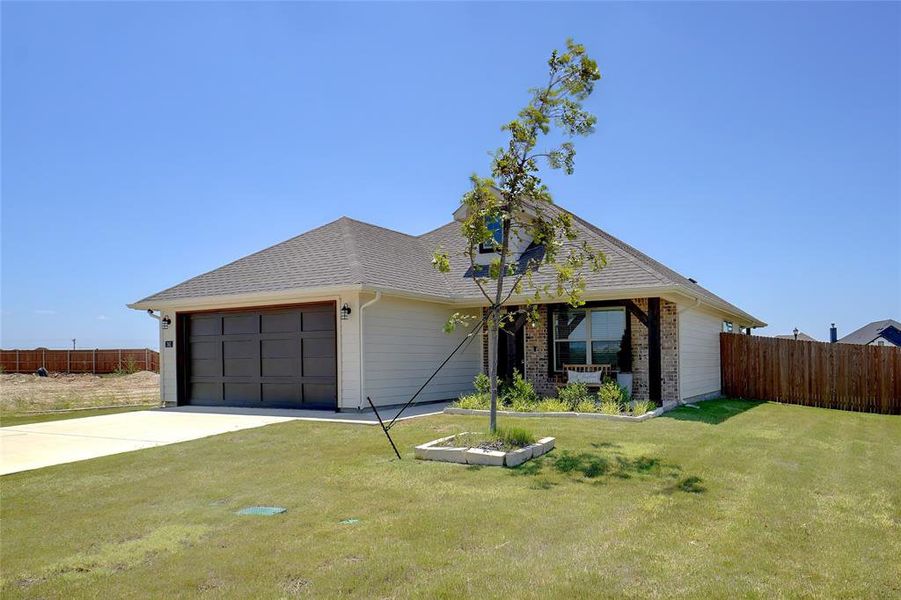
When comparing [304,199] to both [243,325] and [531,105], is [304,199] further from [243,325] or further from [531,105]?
[531,105]

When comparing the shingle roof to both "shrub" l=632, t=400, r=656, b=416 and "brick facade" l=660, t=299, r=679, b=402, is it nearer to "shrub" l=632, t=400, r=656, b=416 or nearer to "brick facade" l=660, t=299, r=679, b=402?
"brick facade" l=660, t=299, r=679, b=402

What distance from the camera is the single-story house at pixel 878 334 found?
2984cm

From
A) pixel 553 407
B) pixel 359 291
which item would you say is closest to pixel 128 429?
pixel 359 291

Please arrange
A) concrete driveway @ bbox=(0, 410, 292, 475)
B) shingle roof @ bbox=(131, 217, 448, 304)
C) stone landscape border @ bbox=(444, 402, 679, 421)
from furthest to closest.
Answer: shingle roof @ bbox=(131, 217, 448, 304), stone landscape border @ bbox=(444, 402, 679, 421), concrete driveway @ bbox=(0, 410, 292, 475)

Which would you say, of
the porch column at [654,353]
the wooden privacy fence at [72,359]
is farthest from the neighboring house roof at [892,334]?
the wooden privacy fence at [72,359]

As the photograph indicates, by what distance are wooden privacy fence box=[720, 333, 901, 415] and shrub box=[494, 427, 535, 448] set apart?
1105cm

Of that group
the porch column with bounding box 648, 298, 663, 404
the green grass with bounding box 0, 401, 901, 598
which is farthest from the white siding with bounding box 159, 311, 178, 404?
the porch column with bounding box 648, 298, 663, 404

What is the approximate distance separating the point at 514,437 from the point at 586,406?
4493mm

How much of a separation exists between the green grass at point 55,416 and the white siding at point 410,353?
20.8ft

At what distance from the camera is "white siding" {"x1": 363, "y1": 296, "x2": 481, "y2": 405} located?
43.9 ft

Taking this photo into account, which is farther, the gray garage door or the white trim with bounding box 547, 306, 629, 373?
the white trim with bounding box 547, 306, 629, 373

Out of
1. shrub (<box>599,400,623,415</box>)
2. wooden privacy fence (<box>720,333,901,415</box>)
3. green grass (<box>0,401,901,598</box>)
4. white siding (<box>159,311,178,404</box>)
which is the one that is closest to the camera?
green grass (<box>0,401,901,598</box>)

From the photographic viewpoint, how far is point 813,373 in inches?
629

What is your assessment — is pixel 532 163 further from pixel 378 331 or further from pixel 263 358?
pixel 263 358
